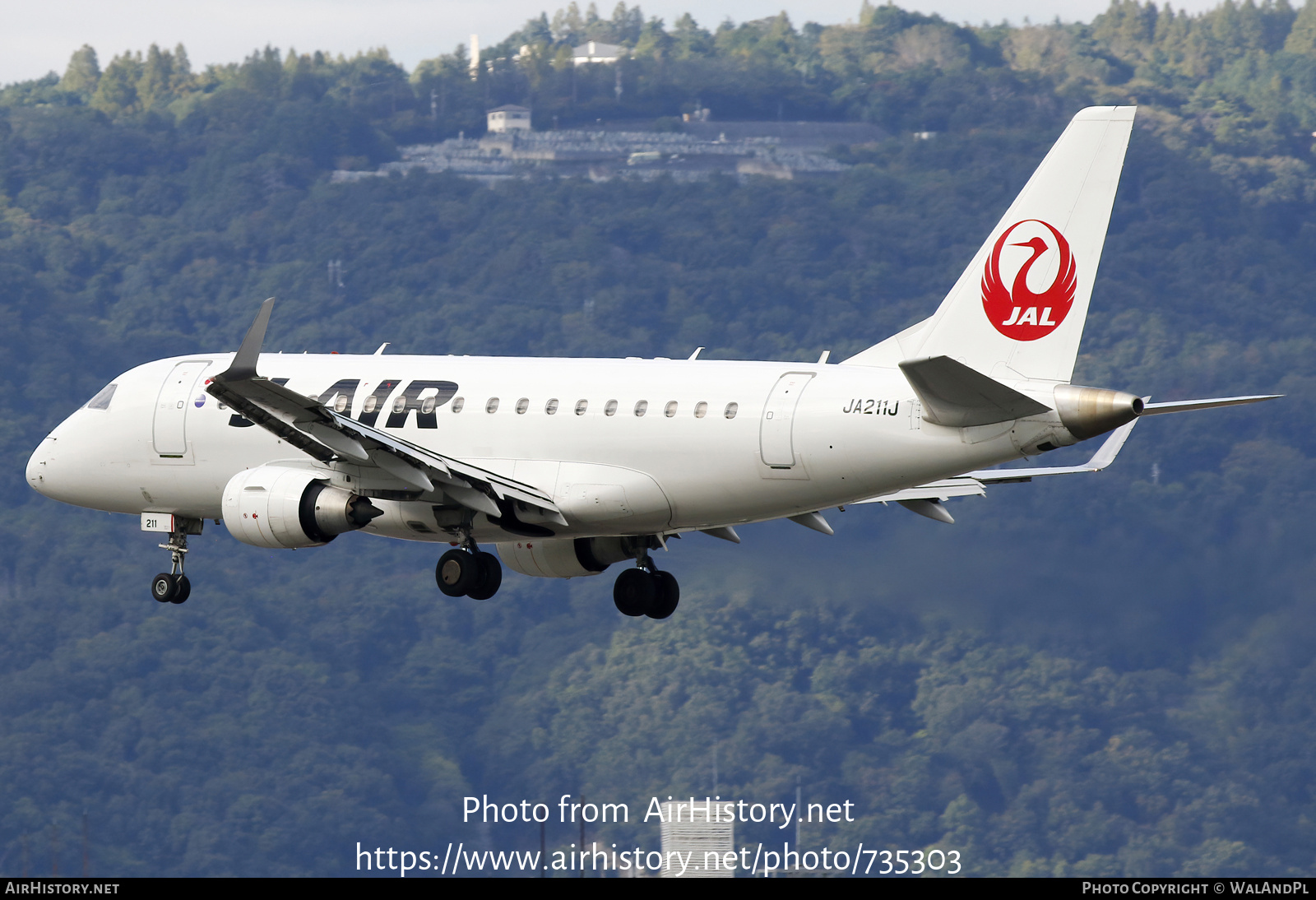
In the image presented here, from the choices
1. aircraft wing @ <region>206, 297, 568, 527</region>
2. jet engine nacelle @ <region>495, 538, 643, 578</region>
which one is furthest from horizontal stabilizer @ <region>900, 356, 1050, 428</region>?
jet engine nacelle @ <region>495, 538, 643, 578</region>

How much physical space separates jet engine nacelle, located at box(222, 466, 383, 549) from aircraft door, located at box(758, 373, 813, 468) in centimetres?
760

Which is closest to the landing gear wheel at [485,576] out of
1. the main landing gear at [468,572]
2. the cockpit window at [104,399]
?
the main landing gear at [468,572]

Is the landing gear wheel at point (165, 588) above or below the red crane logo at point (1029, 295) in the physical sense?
below

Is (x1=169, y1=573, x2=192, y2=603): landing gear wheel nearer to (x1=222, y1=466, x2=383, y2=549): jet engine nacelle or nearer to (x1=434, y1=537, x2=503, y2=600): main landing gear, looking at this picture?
(x1=222, y1=466, x2=383, y2=549): jet engine nacelle

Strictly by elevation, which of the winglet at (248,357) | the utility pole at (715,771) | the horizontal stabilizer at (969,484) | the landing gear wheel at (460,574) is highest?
the winglet at (248,357)

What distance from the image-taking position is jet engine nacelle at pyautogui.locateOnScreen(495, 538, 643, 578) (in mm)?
45062

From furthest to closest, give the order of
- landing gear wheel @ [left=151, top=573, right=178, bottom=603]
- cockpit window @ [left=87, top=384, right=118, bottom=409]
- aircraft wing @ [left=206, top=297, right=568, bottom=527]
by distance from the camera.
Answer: cockpit window @ [left=87, top=384, right=118, bottom=409], landing gear wheel @ [left=151, top=573, right=178, bottom=603], aircraft wing @ [left=206, top=297, right=568, bottom=527]

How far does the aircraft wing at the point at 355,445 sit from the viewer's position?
3719 centimetres

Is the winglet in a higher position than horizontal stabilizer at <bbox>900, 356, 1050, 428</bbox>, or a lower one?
higher

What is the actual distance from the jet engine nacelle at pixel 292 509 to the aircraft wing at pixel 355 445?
2.88 feet

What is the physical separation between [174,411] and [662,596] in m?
10.7

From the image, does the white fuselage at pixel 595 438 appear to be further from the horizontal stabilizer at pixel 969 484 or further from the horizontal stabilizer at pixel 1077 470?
the horizontal stabilizer at pixel 1077 470

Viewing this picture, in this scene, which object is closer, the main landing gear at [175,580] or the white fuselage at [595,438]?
the white fuselage at [595,438]

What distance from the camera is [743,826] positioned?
169m
